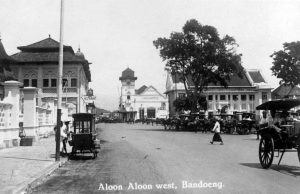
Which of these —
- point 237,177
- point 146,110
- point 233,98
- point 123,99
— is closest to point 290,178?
point 237,177

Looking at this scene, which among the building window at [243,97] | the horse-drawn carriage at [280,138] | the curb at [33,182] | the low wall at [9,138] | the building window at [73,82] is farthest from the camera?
the building window at [243,97]

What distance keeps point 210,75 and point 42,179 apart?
36695mm

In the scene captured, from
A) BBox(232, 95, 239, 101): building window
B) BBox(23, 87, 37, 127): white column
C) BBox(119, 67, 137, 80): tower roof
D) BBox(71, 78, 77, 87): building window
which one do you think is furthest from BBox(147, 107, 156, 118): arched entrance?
BBox(23, 87, 37, 127): white column

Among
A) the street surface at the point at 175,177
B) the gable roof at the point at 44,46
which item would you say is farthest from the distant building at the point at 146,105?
the street surface at the point at 175,177

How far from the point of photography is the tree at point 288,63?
159 feet

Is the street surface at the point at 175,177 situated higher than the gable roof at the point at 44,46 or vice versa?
the gable roof at the point at 44,46

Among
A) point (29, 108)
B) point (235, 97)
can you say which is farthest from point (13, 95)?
point (235, 97)

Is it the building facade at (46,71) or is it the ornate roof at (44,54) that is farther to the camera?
the building facade at (46,71)

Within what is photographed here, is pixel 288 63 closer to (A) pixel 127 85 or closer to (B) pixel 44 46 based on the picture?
(B) pixel 44 46

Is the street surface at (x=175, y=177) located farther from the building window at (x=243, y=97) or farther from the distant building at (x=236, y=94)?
the building window at (x=243, y=97)

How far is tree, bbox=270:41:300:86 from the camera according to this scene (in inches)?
1906

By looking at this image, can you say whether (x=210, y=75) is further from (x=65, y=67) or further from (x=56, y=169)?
(x=56, y=169)

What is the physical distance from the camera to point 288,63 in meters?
49.0

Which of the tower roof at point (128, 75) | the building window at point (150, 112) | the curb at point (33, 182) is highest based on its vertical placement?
the tower roof at point (128, 75)
